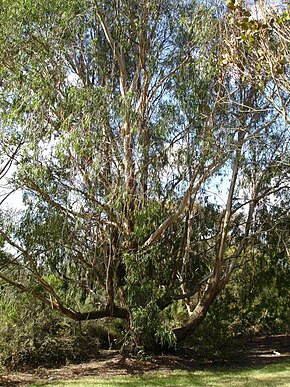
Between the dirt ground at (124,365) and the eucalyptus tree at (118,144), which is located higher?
the eucalyptus tree at (118,144)

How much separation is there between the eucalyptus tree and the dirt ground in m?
0.56

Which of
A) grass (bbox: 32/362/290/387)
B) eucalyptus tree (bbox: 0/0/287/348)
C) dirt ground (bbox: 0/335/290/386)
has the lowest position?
grass (bbox: 32/362/290/387)

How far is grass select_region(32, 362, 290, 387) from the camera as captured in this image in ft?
27.5

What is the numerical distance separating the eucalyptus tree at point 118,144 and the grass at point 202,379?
729 mm

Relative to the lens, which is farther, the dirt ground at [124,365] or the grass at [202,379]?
the dirt ground at [124,365]

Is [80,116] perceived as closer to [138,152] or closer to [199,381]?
[138,152]

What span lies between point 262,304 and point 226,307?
1.93 m

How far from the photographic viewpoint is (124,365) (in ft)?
33.2

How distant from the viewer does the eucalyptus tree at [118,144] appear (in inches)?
334

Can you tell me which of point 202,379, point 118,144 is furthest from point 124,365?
point 118,144

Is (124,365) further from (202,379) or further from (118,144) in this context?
(118,144)

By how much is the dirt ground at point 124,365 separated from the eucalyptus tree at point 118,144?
1.84 ft

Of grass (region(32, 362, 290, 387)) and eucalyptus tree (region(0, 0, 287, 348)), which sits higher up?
eucalyptus tree (region(0, 0, 287, 348))

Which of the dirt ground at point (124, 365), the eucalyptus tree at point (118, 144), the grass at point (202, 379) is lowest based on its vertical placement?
the grass at point (202, 379)
